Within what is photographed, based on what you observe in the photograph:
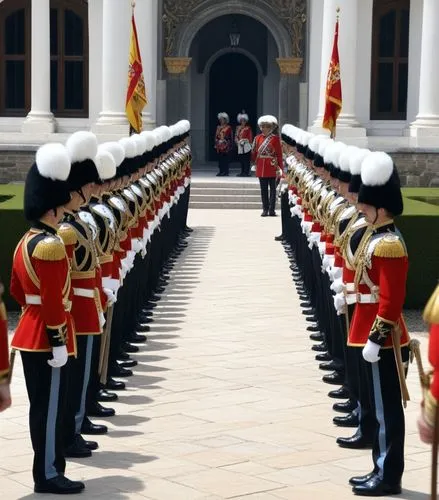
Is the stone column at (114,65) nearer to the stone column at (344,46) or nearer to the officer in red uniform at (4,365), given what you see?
the stone column at (344,46)

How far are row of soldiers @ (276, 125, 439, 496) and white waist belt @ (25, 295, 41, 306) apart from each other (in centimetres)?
176

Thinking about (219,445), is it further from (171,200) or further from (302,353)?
(171,200)

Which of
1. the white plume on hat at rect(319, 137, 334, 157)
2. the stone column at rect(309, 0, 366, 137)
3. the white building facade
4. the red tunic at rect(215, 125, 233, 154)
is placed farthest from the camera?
the white building facade

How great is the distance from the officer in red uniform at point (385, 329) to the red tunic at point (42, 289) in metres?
1.65

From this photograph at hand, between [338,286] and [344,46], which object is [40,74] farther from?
[338,286]

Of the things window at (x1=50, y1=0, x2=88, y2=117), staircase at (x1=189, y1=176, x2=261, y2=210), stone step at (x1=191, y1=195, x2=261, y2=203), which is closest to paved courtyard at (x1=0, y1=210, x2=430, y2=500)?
staircase at (x1=189, y1=176, x2=261, y2=210)

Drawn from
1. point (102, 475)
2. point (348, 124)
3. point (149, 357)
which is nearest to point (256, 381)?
point (149, 357)

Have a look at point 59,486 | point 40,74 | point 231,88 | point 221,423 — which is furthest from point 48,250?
point 231,88

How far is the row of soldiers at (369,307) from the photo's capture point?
768cm

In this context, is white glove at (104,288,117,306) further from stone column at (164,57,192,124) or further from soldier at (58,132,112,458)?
stone column at (164,57,192,124)

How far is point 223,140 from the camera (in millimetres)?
30031

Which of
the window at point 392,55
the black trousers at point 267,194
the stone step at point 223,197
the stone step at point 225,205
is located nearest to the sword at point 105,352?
the black trousers at point 267,194

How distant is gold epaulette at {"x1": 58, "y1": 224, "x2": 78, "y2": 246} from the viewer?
27.5 feet

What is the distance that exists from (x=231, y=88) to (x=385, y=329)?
91.0ft
